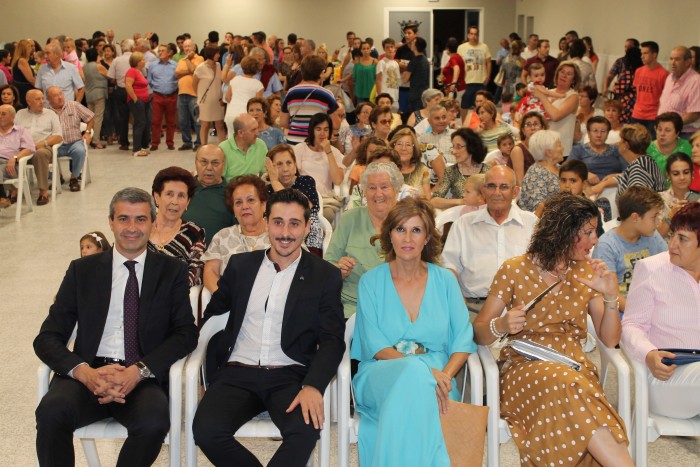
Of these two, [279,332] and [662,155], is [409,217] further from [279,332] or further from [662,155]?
[662,155]

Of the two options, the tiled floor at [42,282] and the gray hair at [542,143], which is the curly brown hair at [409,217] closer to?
the tiled floor at [42,282]

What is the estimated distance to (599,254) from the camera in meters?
4.30

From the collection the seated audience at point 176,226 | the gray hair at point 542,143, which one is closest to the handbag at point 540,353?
the seated audience at point 176,226

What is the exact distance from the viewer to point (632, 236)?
425 centimetres

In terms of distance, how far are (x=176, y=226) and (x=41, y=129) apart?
5.21m

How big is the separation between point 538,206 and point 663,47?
341 inches

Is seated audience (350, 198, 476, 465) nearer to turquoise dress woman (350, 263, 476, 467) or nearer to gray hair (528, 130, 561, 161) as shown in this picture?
turquoise dress woman (350, 263, 476, 467)

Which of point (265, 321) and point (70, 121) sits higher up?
point (70, 121)

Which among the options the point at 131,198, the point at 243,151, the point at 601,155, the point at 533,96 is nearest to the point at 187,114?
the point at 533,96

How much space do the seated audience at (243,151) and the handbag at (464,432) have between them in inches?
138

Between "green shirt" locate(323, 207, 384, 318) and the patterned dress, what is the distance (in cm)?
60

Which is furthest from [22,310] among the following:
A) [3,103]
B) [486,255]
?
[3,103]

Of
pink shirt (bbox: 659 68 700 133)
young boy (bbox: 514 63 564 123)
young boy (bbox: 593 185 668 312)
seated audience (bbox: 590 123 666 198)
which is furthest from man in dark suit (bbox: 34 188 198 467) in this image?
pink shirt (bbox: 659 68 700 133)

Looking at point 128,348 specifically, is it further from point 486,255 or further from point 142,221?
point 486,255
